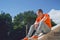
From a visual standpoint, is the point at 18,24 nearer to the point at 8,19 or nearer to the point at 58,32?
the point at 8,19

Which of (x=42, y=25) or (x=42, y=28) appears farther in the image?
(x=42, y=28)

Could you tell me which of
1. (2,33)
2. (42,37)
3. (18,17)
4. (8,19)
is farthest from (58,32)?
(18,17)

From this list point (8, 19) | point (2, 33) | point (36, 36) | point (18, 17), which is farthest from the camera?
point (18, 17)

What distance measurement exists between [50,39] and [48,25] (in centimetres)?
58

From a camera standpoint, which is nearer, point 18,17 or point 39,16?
point 39,16

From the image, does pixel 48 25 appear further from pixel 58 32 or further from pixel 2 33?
pixel 2 33

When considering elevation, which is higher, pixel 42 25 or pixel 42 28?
pixel 42 25

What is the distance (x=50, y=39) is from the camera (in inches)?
326

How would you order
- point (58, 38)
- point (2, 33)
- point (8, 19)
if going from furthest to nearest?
point (8, 19) < point (2, 33) < point (58, 38)

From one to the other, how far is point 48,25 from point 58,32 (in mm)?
677

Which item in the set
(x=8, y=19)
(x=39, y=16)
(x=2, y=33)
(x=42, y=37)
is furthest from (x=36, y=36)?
(x=8, y=19)

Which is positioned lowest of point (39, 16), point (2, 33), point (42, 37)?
point (2, 33)

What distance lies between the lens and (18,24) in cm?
4456

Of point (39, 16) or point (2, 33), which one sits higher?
point (39, 16)
